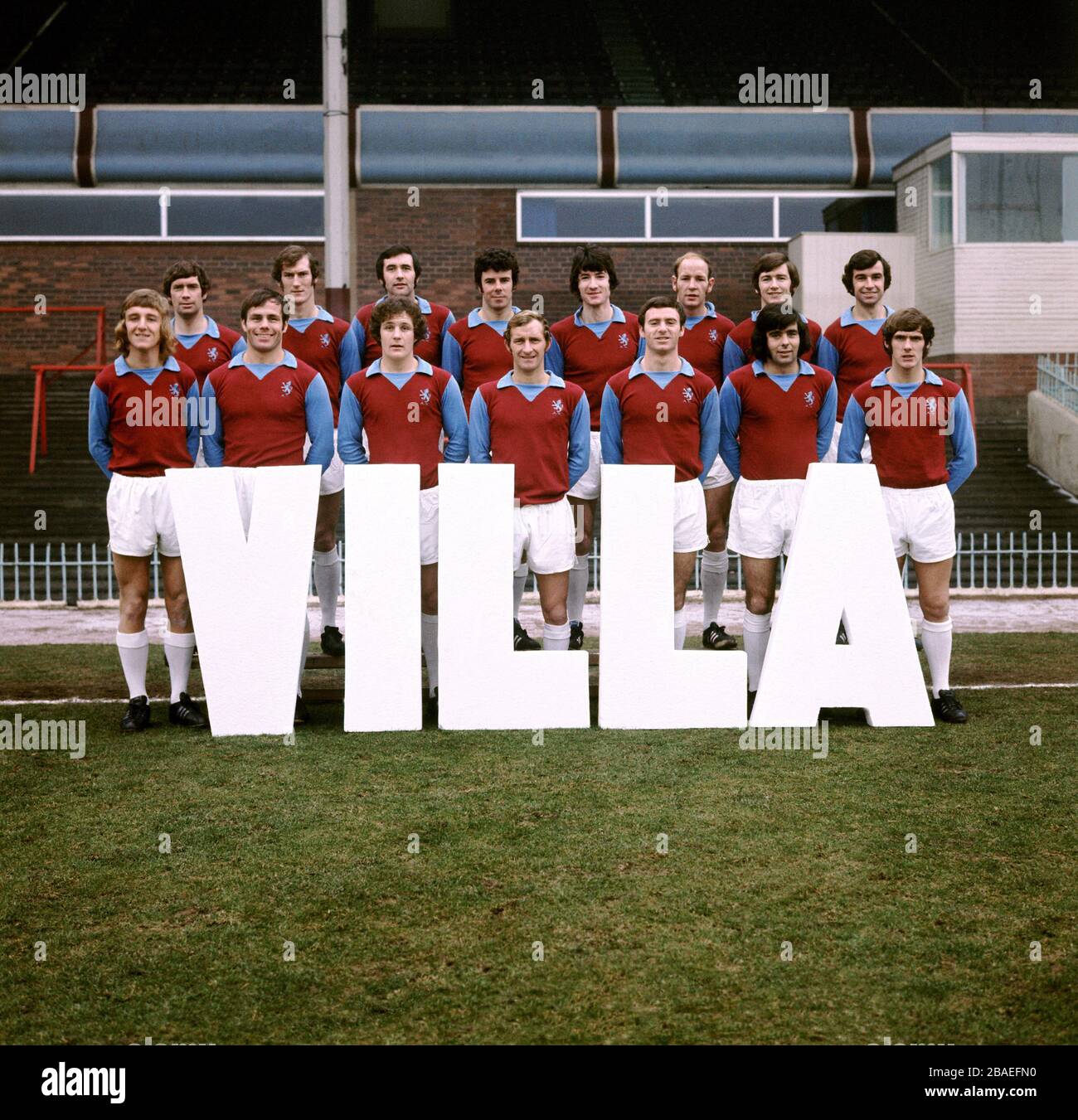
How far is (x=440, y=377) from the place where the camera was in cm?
646

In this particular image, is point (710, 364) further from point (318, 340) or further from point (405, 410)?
point (318, 340)

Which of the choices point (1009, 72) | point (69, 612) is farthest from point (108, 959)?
point (1009, 72)

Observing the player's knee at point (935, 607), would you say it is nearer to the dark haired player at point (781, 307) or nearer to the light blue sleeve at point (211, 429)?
the dark haired player at point (781, 307)

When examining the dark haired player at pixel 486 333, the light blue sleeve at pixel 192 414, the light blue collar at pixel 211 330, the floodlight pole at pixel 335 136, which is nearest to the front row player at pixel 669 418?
the dark haired player at pixel 486 333

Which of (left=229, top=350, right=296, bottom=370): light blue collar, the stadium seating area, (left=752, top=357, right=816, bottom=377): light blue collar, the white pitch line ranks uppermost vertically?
the stadium seating area

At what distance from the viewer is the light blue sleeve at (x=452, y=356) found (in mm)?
7258

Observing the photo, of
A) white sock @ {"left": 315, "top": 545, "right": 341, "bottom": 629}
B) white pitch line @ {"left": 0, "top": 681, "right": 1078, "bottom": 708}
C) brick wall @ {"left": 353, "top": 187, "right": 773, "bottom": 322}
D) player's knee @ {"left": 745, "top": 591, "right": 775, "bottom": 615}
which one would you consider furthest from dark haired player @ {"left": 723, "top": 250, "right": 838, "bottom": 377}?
brick wall @ {"left": 353, "top": 187, "right": 773, "bottom": 322}

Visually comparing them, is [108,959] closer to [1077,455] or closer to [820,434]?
[820,434]

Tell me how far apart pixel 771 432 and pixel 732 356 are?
1.00 m

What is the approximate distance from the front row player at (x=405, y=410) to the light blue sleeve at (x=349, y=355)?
64cm

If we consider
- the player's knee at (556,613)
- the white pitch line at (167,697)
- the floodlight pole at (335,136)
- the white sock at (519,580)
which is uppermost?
the floodlight pole at (335,136)

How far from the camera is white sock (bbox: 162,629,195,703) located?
20.9 ft

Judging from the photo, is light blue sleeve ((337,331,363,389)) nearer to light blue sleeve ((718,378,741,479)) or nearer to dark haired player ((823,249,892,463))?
light blue sleeve ((718,378,741,479))
